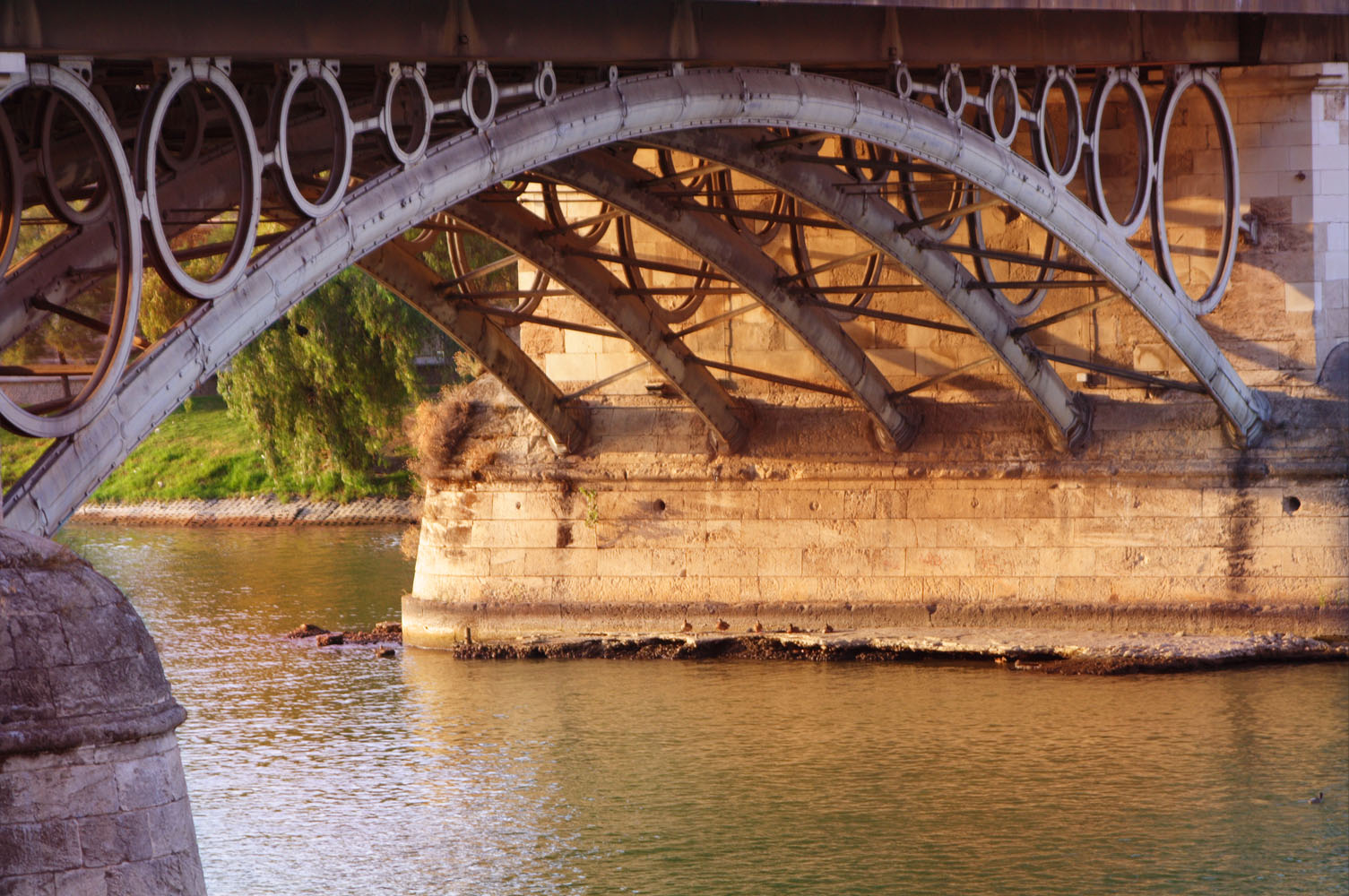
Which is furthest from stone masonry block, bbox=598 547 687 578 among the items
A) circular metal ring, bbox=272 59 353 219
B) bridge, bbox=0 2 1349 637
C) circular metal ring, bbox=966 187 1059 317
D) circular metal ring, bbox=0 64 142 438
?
circular metal ring, bbox=0 64 142 438

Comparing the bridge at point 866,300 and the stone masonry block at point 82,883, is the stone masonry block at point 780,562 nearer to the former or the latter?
the bridge at point 866,300

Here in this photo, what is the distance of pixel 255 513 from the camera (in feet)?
98.5

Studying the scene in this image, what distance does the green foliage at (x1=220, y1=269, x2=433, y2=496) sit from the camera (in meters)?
24.0

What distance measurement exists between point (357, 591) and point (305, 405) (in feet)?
15.5

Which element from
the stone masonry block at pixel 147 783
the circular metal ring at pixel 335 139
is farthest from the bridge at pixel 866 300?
the stone masonry block at pixel 147 783

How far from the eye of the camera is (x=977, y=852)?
10.4 metres

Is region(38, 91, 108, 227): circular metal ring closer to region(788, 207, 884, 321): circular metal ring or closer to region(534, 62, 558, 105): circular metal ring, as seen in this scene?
region(534, 62, 558, 105): circular metal ring

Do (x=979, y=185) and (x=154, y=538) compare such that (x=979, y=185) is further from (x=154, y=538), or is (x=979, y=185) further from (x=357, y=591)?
(x=154, y=538)

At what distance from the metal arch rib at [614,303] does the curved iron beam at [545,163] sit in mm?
3304

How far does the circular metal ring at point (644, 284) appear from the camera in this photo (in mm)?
15141

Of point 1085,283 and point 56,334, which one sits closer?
point 1085,283

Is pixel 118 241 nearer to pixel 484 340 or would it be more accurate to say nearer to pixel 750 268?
pixel 750 268

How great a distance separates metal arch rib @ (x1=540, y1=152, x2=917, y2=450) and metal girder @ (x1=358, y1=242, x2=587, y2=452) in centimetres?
212

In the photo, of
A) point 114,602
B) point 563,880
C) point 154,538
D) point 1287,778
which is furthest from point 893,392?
point 154,538
